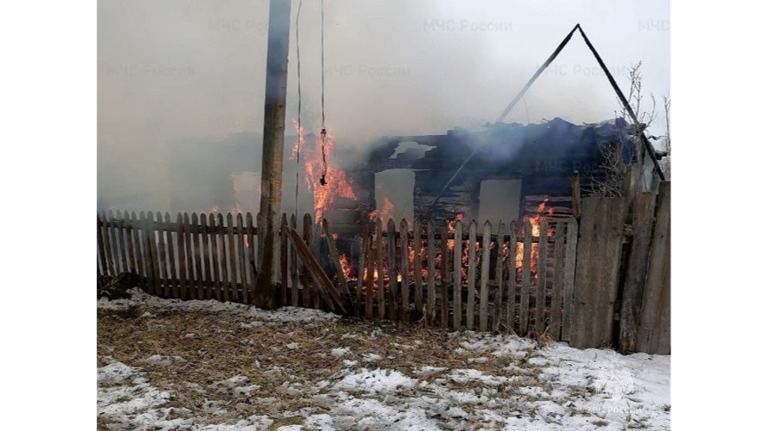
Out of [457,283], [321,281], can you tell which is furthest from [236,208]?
[457,283]

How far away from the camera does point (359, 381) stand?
412cm

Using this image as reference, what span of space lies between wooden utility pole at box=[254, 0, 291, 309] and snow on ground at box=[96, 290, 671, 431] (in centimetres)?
119

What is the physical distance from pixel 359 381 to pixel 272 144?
4.73 m

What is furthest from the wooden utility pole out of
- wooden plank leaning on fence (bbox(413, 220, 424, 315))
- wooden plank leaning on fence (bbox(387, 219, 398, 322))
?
wooden plank leaning on fence (bbox(413, 220, 424, 315))

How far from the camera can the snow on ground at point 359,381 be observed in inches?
132

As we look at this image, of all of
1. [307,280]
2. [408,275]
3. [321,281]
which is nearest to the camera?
[408,275]

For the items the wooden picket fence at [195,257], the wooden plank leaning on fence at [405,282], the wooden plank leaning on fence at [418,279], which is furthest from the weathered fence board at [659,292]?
the wooden picket fence at [195,257]

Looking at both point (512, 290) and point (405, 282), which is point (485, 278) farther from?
point (405, 282)

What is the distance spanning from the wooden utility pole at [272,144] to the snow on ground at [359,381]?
1.19m

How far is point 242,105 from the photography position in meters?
22.8
